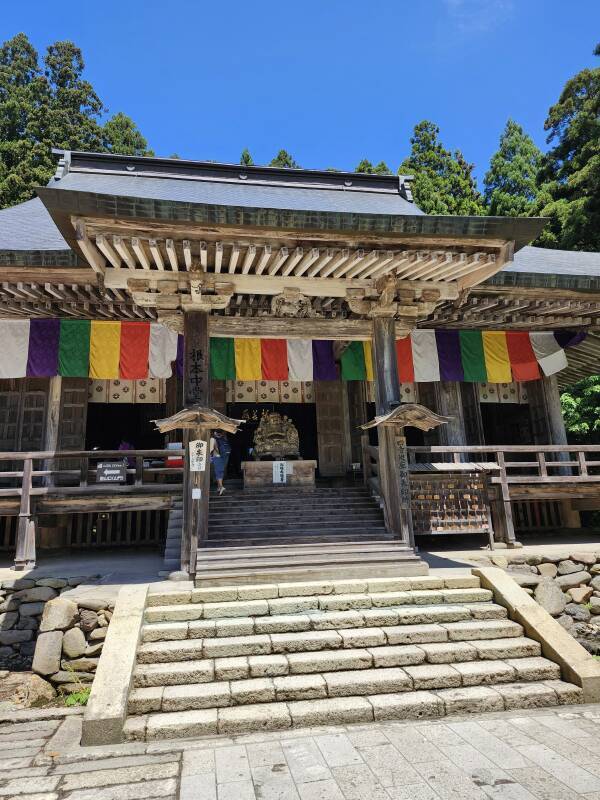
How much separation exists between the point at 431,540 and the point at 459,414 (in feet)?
10.6

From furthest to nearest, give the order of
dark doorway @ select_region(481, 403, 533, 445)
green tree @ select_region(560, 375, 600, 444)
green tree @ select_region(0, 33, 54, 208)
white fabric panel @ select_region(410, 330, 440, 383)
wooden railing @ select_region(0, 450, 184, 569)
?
green tree @ select_region(0, 33, 54, 208) → green tree @ select_region(560, 375, 600, 444) → dark doorway @ select_region(481, 403, 533, 445) → white fabric panel @ select_region(410, 330, 440, 383) → wooden railing @ select_region(0, 450, 184, 569)

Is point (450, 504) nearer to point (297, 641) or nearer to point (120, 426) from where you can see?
point (297, 641)

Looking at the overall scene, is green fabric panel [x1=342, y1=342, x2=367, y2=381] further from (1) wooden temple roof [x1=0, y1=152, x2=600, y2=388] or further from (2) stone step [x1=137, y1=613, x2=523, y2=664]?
(2) stone step [x1=137, y1=613, x2=523, y2=664]

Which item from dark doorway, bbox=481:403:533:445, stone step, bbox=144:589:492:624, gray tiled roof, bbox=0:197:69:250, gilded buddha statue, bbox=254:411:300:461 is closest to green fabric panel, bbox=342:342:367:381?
gilded buddha statue, bbox=254:411:300:461

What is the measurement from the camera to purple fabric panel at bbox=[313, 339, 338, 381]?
421 inches

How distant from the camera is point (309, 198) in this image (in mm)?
11891

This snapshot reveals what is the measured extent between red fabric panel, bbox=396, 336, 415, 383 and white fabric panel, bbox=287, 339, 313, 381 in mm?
1976

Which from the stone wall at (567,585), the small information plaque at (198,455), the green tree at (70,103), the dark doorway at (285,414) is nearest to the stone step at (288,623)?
the stone wall at (567,585)

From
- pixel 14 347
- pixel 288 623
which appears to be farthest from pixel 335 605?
pixel 14 347

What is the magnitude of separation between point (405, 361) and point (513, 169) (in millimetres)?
23629

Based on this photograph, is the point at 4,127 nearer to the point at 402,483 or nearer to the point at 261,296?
the point at 261,296

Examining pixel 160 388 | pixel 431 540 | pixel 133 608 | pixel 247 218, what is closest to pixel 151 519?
pixel 160 388

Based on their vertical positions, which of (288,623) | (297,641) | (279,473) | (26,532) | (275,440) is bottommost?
(297,641)

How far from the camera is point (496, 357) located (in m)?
11.2
